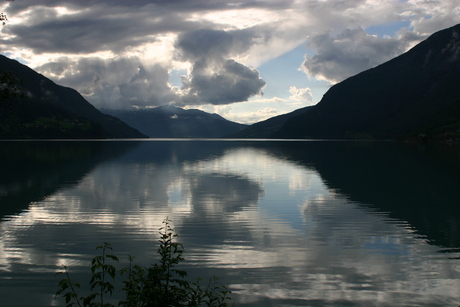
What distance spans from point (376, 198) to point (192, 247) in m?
29.7

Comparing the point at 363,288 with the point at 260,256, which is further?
the point at 260,256

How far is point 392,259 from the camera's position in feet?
76.3

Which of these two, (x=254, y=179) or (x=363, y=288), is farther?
(x=254, y=179)

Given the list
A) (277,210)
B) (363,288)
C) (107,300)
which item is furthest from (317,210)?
(107,300)

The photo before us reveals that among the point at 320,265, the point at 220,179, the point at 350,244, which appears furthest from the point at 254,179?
the point at 320,265

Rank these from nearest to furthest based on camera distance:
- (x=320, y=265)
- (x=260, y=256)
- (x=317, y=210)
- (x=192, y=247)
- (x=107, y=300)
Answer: (x=107, y=300), (x=320, y=265), (x=260, y=256), (x=192, y=247), (x=317, y=210)

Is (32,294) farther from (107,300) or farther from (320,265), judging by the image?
(320,265)

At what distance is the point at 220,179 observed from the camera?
6581cm

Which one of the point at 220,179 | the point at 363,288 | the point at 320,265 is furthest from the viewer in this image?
the point at 220,179

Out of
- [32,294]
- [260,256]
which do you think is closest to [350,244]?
[260,256]

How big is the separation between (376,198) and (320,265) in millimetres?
27636

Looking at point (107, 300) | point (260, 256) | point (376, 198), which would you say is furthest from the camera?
point (376, 198)

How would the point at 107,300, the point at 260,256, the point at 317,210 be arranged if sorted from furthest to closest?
the point at 317,210 < the point at 260,256 < the point at 107,300

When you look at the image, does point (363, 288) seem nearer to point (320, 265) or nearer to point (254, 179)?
point (320, 265)
